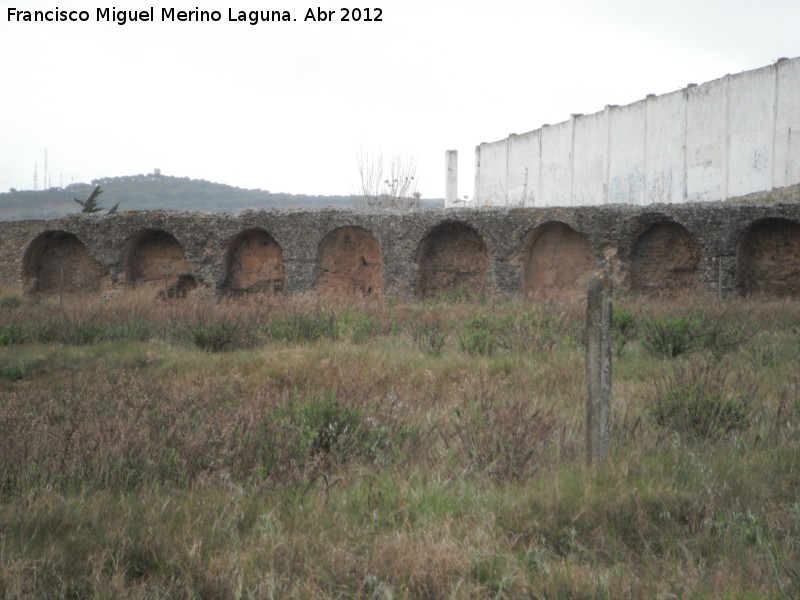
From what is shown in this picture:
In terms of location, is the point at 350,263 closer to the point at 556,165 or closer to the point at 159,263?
the point at 159,263

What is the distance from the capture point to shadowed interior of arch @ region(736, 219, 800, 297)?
1495cm

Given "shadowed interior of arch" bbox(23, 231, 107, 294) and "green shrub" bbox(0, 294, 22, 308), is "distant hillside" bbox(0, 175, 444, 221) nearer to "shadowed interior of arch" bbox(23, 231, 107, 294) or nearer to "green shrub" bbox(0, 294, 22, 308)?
"shadowed interior of arch" bbox(23, 231, 107, 294)

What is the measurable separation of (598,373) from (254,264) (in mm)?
13692

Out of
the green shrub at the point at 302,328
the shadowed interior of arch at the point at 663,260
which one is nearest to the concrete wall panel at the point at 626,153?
the shadowed interior of arch at the point at 663,260

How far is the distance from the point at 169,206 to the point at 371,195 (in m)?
26.7

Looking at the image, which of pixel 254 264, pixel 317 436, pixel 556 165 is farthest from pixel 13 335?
pixel 556 165

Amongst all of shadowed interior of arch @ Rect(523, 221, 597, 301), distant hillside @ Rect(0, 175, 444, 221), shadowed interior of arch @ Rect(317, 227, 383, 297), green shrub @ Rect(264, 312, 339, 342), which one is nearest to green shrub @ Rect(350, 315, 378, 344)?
green shrub @ Rect(264, 312, 339, 342)

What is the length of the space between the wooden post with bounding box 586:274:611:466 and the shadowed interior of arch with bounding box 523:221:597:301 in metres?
11.4

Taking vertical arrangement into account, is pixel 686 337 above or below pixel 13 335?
above

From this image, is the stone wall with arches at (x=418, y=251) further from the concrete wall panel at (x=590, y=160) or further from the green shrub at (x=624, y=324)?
the concrete wall panel at (x=590, y=160)

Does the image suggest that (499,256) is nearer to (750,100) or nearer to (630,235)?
(630,235)

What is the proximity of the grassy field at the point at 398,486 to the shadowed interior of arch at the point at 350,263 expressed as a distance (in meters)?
8.63

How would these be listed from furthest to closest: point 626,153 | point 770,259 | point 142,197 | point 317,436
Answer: point 142,197 → point 626,153 → point 770,259 → point 317,436

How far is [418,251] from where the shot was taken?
1666cm
